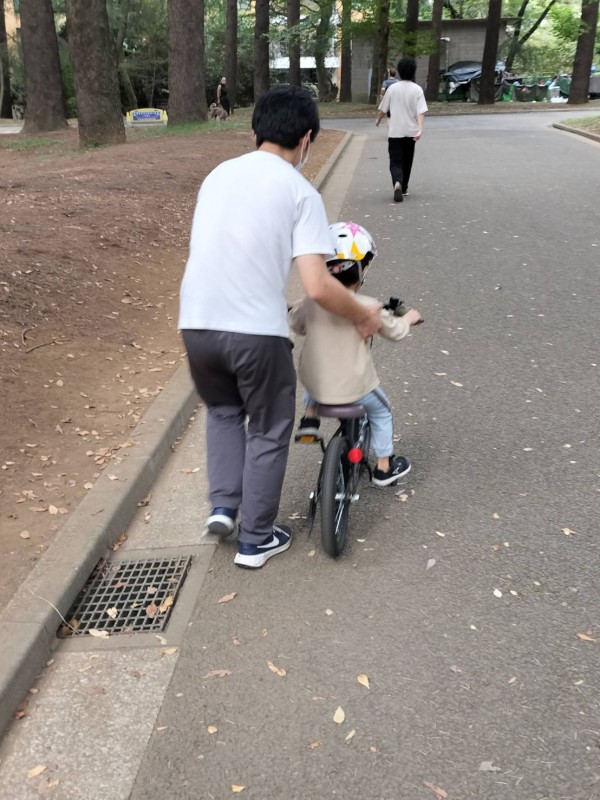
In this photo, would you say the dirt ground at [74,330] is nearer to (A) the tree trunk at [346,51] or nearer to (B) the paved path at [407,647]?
(B) the paved path at [407,647]

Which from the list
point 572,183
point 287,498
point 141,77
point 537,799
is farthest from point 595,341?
point 141,77

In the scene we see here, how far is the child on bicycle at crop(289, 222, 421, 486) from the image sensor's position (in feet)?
11.0

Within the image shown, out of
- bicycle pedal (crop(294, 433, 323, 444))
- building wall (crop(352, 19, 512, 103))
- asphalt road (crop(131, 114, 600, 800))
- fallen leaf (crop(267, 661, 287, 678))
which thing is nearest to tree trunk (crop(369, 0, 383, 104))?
building wall (crop(352, 19, 512, 103))

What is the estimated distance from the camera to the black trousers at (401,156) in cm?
1111

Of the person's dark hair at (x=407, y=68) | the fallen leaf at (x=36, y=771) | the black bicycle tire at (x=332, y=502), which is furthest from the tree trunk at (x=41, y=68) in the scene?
the fallen leaf at (x=36, y=771)

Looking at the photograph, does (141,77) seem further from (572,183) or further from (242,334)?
(242,334)

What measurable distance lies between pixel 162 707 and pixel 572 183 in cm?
1200

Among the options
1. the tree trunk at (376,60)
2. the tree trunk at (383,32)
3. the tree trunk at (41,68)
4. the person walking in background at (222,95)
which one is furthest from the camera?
the tree trunk at (376,60)

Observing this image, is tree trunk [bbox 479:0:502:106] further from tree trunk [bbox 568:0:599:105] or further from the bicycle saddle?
the bicycle saddle

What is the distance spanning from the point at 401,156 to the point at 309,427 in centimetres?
880

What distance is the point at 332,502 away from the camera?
3342 millimetres

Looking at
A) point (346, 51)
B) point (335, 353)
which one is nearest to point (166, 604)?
point (335, 353)

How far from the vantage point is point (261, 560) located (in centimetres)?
349

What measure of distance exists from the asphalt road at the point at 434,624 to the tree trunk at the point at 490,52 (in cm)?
3106
